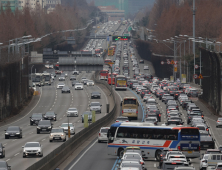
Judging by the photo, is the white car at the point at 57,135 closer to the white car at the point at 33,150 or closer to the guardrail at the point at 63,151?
the guardrail at the point at 63,151

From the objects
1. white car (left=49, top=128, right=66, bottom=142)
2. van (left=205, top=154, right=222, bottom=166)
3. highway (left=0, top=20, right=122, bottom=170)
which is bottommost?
highway (left=0, top=20, right=122, bottom=170)

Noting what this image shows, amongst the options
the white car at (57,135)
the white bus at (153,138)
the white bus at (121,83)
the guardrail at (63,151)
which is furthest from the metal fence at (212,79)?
the white bus at (153,138)

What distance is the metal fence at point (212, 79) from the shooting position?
76444 millimetres

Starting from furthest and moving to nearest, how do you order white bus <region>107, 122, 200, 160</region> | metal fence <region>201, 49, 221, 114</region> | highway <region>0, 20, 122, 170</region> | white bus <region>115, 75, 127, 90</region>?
1. white bus <region>115, 75, 127, 90</region>
2. metal fence <region>201, 49, 221, 114</region>
3. highway <region>0, 20, 122, 170</region>
4. white bus <region>107, 122, 200, 160</region>

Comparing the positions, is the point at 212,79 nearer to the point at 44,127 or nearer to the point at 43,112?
the point at 43,112

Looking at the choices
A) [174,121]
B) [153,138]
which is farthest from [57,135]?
[174,121]

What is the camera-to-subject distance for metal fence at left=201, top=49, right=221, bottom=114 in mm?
76444

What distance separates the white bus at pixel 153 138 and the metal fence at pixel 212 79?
3775cm

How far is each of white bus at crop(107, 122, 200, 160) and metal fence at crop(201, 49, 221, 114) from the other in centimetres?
3775

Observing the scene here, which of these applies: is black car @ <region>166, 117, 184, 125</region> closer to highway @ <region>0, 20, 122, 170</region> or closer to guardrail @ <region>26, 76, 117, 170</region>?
guardrail @ <region>26, 76, 117, 170</region>

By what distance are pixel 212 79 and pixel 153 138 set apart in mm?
47820

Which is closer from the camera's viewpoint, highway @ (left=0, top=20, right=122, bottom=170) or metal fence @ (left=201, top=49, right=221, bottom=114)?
highway @ (left=0, top=20, right=122, bottom=170)

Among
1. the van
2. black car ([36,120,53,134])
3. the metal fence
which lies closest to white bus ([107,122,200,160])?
the van

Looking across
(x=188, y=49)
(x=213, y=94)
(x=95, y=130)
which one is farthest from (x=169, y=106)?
(x=188, y=49)
